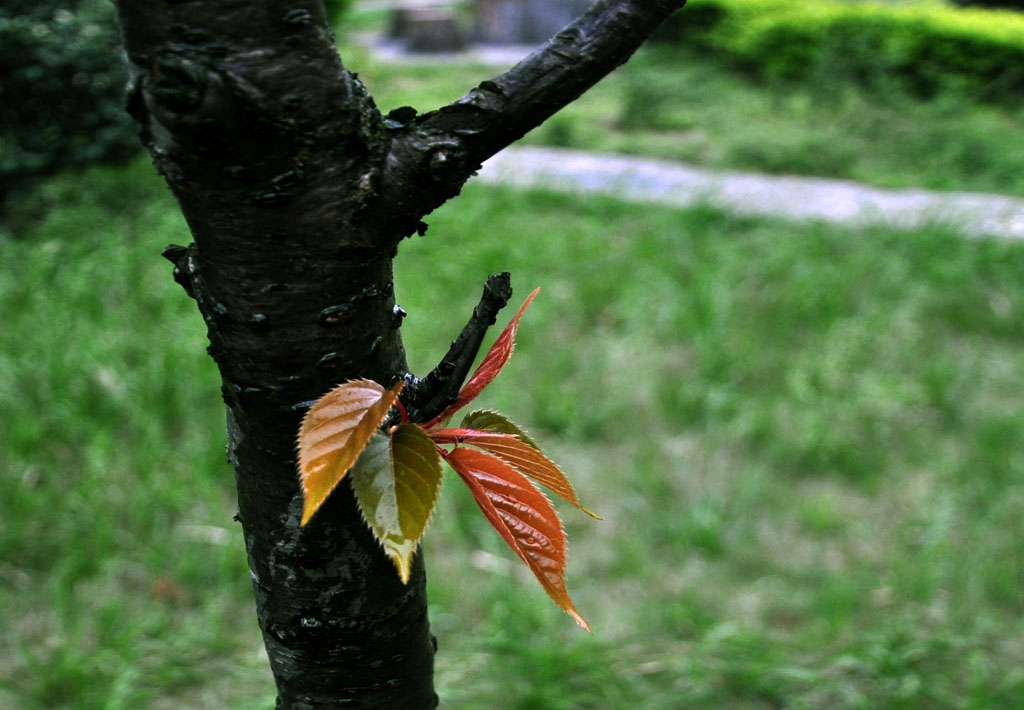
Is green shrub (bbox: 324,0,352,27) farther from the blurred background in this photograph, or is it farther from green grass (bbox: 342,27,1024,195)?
the blurred background

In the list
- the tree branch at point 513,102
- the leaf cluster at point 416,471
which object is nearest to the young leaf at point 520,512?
the leaf cluster at point 416,471

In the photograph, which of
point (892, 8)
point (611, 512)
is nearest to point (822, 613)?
point (611, 512)

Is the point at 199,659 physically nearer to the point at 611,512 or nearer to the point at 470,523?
the point at 470,523

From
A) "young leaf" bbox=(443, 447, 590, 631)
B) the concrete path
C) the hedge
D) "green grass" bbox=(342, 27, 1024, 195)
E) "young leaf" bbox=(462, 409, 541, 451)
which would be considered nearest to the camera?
"young leaf" bbox=(443, 447, 590, 631)

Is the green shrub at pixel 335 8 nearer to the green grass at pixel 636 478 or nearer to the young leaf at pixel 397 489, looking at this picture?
the green grass at pixel 636 478

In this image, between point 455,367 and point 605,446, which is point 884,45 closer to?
point 605,446

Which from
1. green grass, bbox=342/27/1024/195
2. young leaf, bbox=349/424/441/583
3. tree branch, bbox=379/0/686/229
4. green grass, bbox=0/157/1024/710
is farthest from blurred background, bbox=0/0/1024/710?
tree branch, bbox=379/0/686/229
